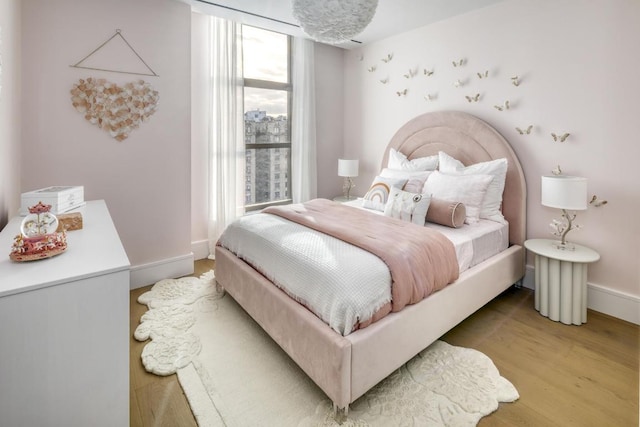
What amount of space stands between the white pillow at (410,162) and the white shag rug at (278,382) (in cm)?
184

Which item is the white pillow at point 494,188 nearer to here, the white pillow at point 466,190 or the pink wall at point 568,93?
the white pillow at point 466,190

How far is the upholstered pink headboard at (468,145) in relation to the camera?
290 cm

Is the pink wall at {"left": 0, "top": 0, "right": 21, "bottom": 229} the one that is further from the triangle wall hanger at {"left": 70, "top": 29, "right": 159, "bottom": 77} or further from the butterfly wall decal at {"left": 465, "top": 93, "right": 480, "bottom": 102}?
the butterfly wall decal at {"left": 465, "top": 93, "right": 480, "bottom": 102}

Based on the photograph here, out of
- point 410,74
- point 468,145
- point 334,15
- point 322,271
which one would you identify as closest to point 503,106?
point 468,145

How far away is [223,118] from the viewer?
3.62m

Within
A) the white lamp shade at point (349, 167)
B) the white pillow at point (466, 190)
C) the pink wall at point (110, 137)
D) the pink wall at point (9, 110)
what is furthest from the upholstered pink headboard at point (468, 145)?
the pink wall at point (9, 110)

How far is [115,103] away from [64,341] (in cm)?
230

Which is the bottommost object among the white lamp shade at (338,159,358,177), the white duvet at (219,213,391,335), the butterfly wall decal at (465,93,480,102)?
the white duvet at (219,213,391,335)

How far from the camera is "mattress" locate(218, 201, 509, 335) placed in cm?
160

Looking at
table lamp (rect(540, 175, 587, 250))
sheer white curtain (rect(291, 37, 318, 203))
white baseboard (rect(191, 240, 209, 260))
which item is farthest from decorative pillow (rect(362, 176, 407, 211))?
white baseboard (rect(191, 240, 209, 260))

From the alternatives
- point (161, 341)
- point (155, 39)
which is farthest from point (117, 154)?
point (161, 341)

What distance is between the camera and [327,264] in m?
1.77

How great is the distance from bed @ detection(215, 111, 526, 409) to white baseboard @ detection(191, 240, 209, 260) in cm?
103

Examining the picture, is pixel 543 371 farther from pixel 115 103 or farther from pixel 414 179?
pixel 115 103
